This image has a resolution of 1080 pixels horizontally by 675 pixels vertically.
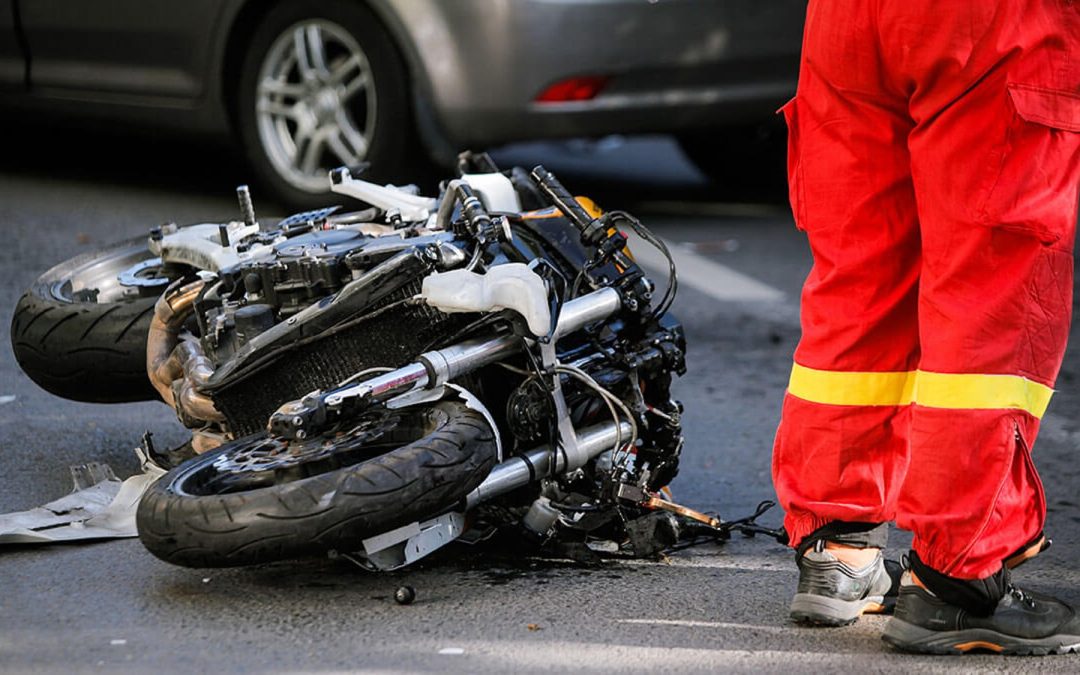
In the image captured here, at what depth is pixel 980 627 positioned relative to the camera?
128 inches

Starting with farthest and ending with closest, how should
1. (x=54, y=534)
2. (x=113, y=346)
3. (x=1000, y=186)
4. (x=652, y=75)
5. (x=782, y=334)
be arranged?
(x=652, y=75), (x=782, y=334), (x=113, y=346), (x=54, y=534), (x=1000, y=186)

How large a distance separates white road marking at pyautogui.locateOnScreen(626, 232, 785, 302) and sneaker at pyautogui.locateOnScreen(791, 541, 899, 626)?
9.82 ft

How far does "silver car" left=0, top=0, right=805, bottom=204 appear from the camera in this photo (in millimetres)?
6758

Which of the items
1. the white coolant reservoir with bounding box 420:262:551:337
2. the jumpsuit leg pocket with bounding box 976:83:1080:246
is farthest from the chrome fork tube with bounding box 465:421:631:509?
the jumpsuit leg pocket with bounding box 976:83:1080:246

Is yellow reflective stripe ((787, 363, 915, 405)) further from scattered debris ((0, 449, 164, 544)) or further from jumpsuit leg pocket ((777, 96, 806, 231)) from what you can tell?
scattered debris ((0, 449, 164, 544))

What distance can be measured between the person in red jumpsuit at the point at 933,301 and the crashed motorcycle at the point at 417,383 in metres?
0.52

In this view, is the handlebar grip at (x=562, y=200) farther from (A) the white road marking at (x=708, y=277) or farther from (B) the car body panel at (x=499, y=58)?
(B) the car body panel at (x=499, y=58)

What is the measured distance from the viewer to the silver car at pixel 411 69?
676 centimetres

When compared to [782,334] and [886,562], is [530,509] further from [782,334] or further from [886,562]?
[782,334]

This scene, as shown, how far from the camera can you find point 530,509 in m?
3.72

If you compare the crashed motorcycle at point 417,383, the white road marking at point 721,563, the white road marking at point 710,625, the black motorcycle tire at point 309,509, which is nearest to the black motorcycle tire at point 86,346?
the crashed motorcycle at point 417,383

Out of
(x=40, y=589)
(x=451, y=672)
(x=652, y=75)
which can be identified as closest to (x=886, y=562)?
(x=451, y=672)

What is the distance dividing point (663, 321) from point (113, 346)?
1351mm

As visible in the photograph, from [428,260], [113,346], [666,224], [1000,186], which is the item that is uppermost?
[1000,186]
